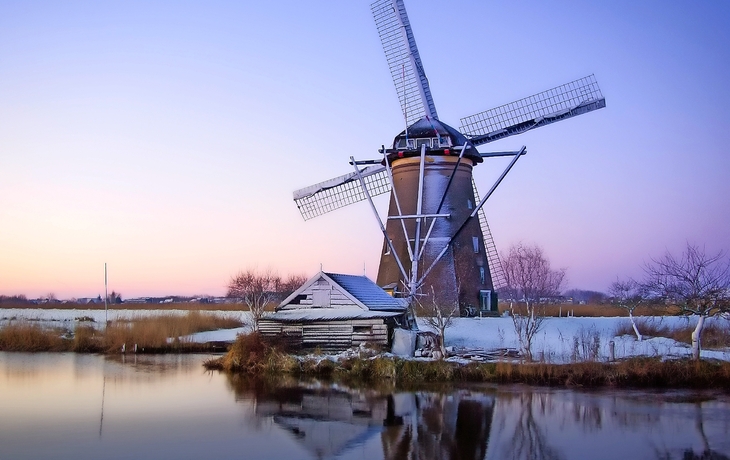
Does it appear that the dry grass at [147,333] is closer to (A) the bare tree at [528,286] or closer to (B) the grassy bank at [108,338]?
(B) the grassy bank at [108,338]

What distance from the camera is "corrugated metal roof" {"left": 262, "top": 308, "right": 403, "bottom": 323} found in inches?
931

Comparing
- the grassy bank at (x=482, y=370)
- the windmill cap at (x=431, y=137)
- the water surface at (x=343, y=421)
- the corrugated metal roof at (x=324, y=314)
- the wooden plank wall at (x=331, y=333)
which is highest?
the windmill cap at (x=431, y=137)

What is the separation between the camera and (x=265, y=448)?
39.8 feet

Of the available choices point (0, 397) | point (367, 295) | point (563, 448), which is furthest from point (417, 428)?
point (367, 295)

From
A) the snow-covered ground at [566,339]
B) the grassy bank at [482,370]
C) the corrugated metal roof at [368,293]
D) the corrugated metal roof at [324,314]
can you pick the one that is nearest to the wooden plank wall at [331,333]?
the corrugated metal roof at [324,314]

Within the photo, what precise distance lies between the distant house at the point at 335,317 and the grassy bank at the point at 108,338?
643 cm

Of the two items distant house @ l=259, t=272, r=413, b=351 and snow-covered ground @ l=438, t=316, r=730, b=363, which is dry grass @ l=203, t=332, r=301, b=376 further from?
snow-covered ground @ l=438, t=316, r=730, b=363

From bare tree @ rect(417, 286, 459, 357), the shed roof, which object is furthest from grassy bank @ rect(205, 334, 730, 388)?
the shed roof

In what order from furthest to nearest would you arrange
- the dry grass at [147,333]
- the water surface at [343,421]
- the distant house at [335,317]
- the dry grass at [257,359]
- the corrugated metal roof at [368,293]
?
the dry grass at [147,333]
the corrugated metal roof at [368,293]
the distant house at [335,317]
the dry grass at [257,359]
the water surface at [343,421]

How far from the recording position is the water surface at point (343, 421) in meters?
11.9

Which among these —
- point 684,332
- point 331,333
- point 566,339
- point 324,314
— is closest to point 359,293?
point 324,314

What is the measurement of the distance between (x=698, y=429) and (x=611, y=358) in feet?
22.9

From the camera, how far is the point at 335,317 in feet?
78.0

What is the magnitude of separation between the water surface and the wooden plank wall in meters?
3.60
